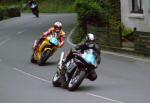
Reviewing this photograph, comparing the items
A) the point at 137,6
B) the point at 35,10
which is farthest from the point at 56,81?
the point at 35,10

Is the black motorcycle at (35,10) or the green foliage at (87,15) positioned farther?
the black motorcycle at (35,10)

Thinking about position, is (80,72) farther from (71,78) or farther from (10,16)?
(10,16)

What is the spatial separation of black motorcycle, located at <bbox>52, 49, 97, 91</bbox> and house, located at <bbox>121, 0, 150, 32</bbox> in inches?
504

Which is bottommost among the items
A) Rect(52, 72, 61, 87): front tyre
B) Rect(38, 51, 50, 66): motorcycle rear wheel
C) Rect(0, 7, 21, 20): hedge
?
Rect(0, 7, 21, 20): hedge

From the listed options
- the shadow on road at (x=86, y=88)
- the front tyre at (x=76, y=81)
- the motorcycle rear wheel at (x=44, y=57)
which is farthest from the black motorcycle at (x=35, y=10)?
the front tyre at (x=76, y=81)

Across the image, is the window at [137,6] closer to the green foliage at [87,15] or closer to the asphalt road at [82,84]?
the green foliage at [87,15]

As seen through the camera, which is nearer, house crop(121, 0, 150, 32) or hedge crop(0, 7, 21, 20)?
house crop(121, 0, 150, 32)

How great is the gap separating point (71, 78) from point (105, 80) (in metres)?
2.38

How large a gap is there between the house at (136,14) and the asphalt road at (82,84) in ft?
12.8

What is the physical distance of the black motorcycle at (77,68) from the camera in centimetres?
1527

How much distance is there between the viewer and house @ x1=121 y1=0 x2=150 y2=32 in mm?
28188

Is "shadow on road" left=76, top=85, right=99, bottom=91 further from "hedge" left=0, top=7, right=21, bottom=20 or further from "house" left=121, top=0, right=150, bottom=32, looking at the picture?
"hedge" left=0, top=7, right=21, bottom=20

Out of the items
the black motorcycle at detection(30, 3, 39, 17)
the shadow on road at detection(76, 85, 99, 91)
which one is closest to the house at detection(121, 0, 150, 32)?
the shadow on road at detection(76, 85, 99, 91)

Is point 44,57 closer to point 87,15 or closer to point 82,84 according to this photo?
point 82,84
